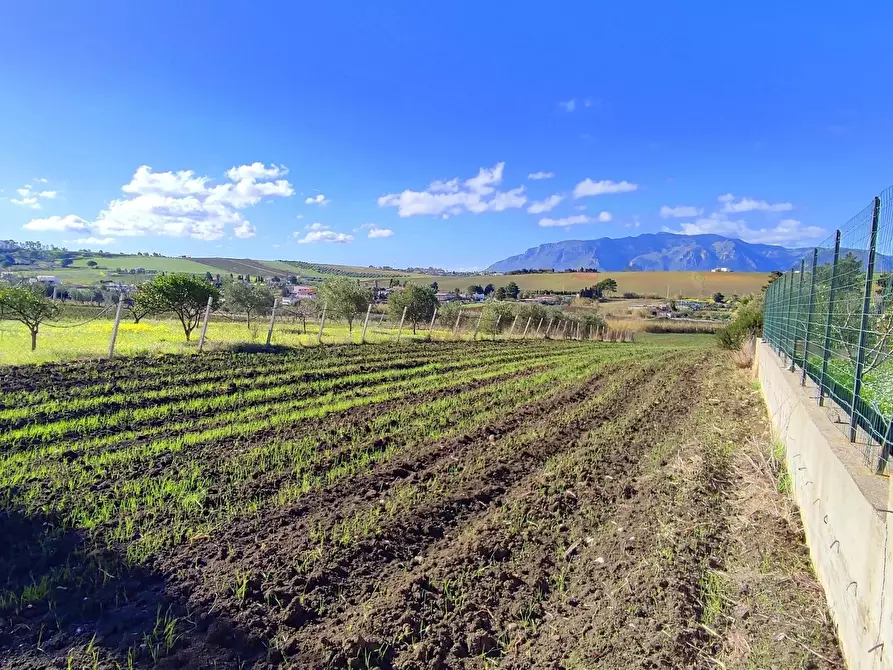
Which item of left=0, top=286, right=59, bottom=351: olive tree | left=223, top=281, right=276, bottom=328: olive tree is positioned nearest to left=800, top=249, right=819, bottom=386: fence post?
left=0, top=286, right=59, bottom=351: olive tree

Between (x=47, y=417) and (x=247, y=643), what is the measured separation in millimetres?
6386

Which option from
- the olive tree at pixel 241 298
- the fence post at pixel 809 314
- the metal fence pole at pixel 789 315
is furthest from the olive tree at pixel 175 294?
the fence post at pixel 809 314

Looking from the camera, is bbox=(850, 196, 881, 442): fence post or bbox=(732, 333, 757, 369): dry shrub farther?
bbox=(732, 333, 757, 369): dry shrub

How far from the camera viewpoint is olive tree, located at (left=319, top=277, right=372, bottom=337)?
2608 cm

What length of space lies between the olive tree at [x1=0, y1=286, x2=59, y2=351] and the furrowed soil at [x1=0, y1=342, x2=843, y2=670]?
6473mm

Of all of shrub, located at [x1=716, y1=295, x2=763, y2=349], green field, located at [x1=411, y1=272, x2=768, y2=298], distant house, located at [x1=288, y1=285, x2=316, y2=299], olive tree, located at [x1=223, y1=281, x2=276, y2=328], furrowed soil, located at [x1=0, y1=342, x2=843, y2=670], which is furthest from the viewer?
green field, located at [x1=411, y1=272, x2=768, y2=298]

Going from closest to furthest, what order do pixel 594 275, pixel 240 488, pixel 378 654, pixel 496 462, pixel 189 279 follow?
pixel 378 654 → pixel 240 488 → pixel 496 462 → pixel 189 279 → pixel 594 275

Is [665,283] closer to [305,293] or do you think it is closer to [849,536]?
[305,293]

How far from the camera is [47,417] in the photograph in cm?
714

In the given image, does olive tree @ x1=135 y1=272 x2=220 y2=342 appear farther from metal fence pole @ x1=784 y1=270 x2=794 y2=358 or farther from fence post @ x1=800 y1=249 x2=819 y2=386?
fence post @ x1=800 y1=249 x2=819 y2=386

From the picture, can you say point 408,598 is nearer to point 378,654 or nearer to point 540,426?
point 378,654

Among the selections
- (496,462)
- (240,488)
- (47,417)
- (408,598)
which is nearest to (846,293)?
(496,462)

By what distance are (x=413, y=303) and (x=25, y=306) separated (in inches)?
676

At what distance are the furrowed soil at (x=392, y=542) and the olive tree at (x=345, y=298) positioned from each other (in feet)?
59.3
